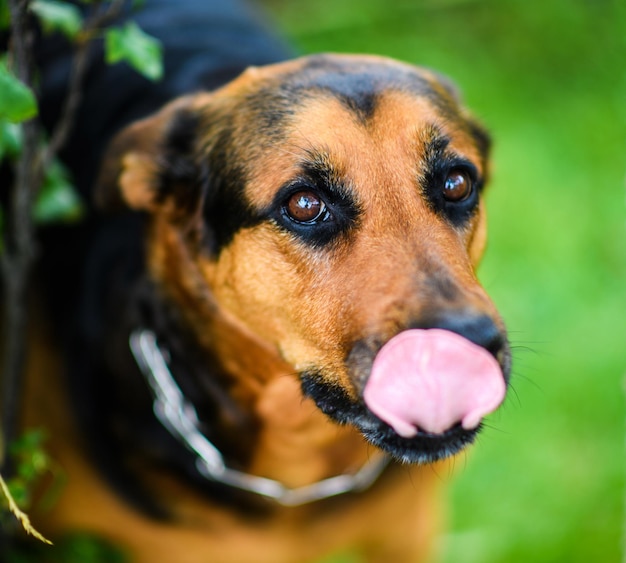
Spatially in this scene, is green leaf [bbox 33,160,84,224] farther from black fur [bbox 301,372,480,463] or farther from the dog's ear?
black fur [bbox 301,372,480,463]

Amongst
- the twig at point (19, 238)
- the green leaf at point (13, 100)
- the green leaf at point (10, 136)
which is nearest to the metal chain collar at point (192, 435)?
the twig at point (19, 238)

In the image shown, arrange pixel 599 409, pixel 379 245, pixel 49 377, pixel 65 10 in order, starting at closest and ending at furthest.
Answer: pixel 379 245, pixel 65 10, pixel 49 377, pixel 599 409

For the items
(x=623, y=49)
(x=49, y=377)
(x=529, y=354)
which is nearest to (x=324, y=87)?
(x=49, y=377)

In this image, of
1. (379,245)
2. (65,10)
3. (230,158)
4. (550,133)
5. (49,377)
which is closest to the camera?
(379,245)

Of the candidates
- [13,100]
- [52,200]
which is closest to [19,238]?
[52,200]

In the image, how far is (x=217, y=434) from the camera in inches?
131

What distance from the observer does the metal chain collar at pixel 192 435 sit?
10.7 ft

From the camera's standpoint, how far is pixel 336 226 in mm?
2617

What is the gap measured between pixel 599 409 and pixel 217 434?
111 inches

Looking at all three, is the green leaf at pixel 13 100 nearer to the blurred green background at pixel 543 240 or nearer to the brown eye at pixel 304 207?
the brown eye at pixel 304 207

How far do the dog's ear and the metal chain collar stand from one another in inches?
21.6

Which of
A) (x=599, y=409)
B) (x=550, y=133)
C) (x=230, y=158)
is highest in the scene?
(x=550, y=133)

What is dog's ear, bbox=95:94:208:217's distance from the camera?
3076 mm

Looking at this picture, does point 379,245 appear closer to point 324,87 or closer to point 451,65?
point 324,87
